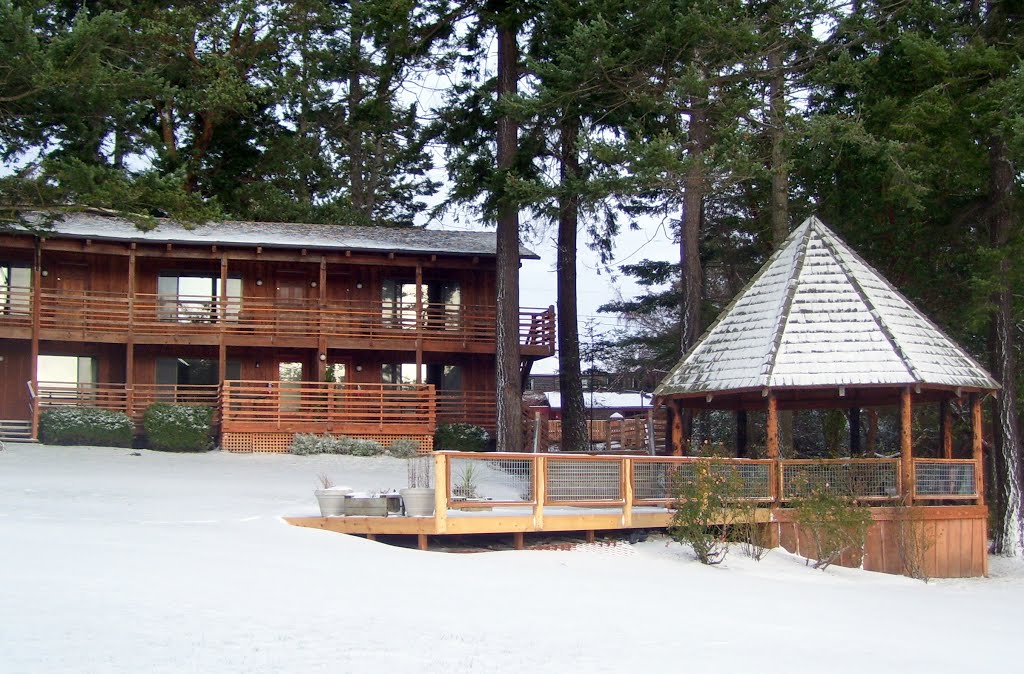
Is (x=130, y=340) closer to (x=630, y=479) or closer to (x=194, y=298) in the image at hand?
(x=194, y=298)

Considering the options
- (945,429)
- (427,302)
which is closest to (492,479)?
(945,429)

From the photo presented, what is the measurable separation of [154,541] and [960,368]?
14521 mm

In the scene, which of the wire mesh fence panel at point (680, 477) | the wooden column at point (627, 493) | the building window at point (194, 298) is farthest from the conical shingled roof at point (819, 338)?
the building window at point (194, 298)

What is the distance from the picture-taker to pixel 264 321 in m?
35.2

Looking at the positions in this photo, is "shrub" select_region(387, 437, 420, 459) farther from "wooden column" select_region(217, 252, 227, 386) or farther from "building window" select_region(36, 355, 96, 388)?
"building window" select_region(36, 355, 96, 388)

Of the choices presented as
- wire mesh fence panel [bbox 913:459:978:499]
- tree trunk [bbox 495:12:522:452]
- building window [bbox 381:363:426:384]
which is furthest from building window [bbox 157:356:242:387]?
wire mesh fence panel [bbox 913:459:978:499]

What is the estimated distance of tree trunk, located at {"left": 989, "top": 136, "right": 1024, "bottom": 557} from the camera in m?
26.0

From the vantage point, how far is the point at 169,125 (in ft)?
136

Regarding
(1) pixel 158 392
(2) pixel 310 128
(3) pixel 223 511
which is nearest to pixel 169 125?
Result: (2) pixel 310 128

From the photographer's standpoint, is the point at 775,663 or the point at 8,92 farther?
the point at 8,92

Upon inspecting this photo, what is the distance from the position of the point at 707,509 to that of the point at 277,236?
20897 mm

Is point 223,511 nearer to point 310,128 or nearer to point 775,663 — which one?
point 775,663

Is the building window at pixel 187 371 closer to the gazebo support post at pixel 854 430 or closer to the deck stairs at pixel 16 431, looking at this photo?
the deck stairs at pixel 16 431

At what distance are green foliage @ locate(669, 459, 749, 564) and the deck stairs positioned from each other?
19978 mm
